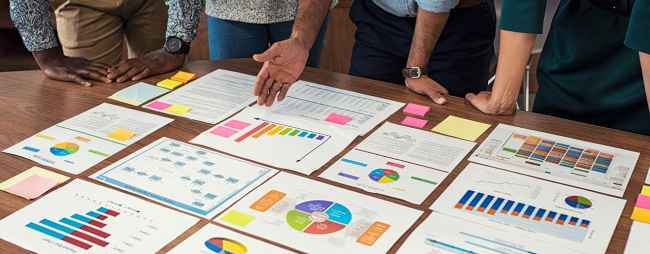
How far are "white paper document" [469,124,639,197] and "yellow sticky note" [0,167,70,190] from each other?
845mm

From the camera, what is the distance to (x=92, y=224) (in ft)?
3.91

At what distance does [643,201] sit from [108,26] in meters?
1.74

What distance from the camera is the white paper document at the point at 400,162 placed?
1.31 m

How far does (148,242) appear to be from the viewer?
1.14 m

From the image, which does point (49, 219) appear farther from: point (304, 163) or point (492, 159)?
point (492, 159)

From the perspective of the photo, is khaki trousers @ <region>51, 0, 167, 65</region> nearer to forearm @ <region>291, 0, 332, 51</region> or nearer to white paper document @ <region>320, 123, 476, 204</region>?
forearm @ <region>291, 0, 332, 51</region>

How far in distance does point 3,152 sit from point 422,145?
915mm

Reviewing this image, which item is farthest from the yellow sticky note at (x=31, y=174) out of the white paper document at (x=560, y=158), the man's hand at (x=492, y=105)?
the man's hand at (x=492, y=105)

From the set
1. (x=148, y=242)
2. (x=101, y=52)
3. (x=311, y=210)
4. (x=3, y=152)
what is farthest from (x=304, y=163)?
(x=101, y=52)

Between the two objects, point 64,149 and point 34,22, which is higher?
point 34,22

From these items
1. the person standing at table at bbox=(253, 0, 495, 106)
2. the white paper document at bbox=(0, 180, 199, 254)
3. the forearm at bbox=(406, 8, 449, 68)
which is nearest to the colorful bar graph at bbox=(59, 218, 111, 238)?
the white paper document at bbox=(0, 180, 199, 254)

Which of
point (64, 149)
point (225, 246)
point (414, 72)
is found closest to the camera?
point (225, 246)

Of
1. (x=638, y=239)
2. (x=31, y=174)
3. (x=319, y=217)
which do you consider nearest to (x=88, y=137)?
(x=31, y=174)

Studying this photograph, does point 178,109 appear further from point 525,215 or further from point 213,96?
point 525,215
